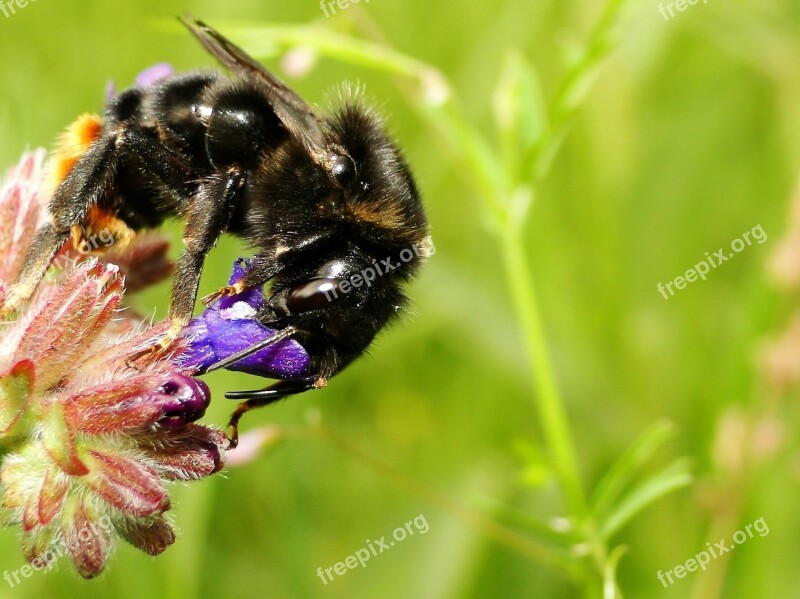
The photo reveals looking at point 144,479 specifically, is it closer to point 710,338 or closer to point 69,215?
point 69,215

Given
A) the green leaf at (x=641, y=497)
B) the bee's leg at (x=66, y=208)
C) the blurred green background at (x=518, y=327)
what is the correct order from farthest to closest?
the blurred green background at (x=518, y=327), the green leaf at (x=641, y=497), the bee's leg at (x=66, y=208)

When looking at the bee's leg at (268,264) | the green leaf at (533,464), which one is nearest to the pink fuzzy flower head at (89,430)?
the bee's leg at (268,264)

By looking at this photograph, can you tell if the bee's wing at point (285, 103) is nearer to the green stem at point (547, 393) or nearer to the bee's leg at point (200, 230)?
the bee's leg at point (200, 230)

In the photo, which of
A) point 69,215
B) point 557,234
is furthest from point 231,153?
point 557,234

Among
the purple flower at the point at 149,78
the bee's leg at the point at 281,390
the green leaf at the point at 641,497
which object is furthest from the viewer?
the green leaf at the point at 641,497

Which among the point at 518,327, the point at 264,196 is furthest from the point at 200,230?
the point at 518,327

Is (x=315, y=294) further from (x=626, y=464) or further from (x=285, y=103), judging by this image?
(x=626, y=464)

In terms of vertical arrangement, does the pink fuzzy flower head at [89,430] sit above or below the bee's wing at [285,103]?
below

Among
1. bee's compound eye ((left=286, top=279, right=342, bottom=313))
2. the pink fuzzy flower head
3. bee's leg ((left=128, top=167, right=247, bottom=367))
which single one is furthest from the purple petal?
bee's compound eye ((left=286, top=279, right=342, bottom=313))
